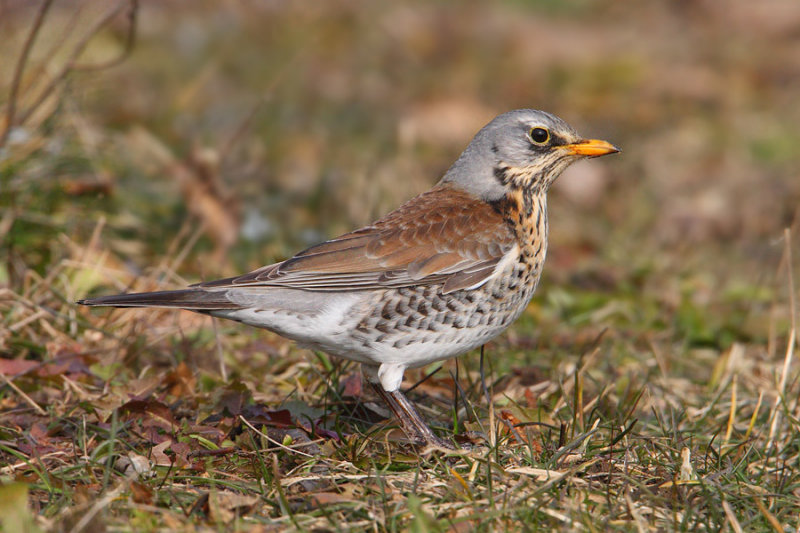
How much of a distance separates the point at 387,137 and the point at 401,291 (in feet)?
15.8

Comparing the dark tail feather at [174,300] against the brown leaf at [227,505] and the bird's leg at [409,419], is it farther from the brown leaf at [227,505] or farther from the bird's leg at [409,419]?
the brown leaf at [227,505]

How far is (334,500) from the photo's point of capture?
10.6 ft

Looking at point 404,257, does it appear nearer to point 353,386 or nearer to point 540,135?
point 353,386

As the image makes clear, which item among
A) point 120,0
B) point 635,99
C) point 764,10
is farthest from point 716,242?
point 764,10

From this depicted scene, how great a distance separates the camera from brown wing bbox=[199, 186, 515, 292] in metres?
4.07

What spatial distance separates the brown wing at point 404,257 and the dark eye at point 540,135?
1.44ft

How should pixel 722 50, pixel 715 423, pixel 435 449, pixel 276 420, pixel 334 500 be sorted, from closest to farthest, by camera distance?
pixel 334 500 → pixel 435 449 → pixel 276 420 → pixel 715 423 → pixel 722 50

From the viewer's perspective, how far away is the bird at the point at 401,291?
3.99 m

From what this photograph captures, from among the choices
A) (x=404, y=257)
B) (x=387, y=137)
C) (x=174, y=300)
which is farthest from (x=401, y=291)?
(x=387, y=137)

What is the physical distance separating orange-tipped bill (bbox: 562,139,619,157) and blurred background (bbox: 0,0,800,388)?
38.0 inches

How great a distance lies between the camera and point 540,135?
14.8ft

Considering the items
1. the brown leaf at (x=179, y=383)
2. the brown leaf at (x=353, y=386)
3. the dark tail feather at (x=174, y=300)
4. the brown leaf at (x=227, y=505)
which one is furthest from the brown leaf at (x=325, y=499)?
the brown leaf at (x=179, y=383)

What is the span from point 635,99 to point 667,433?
7285 millimetres

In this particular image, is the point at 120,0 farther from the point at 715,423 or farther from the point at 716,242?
the point at 716,242
